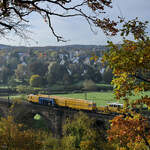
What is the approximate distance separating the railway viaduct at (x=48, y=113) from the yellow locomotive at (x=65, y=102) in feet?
3.30

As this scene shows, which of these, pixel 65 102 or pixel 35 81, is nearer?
pixel 65 102

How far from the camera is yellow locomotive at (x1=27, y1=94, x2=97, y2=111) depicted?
28875 millimetres

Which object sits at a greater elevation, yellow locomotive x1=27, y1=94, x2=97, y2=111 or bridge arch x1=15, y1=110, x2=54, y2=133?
yellow locomotive x1=27, y1=94, x2=97, y2=111

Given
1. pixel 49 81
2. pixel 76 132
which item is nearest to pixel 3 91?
pixel 49 81

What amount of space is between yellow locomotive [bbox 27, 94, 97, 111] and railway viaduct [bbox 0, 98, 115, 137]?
100cm

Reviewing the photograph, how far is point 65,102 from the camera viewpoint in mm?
31812

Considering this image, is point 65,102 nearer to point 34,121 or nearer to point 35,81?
point 34,121

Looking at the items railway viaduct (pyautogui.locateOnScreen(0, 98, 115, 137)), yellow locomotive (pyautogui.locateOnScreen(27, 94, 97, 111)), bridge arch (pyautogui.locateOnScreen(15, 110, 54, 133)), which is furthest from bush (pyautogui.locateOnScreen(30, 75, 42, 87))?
yellow locomotive (pyautogui.locateOnScreen(27, 94, 97, 111))

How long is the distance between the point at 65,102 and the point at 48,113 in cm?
360

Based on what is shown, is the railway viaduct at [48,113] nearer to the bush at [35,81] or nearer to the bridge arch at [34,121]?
the bridge arch at [34,121]

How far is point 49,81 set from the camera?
2940 inches

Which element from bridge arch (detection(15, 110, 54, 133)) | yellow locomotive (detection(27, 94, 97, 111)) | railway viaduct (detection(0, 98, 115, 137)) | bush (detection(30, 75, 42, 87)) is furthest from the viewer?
bush (detection(30, 75, 42, 87))

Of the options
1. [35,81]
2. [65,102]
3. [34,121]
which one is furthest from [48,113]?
[35,81]

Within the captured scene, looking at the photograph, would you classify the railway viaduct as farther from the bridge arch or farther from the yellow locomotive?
the yellow locomotive
